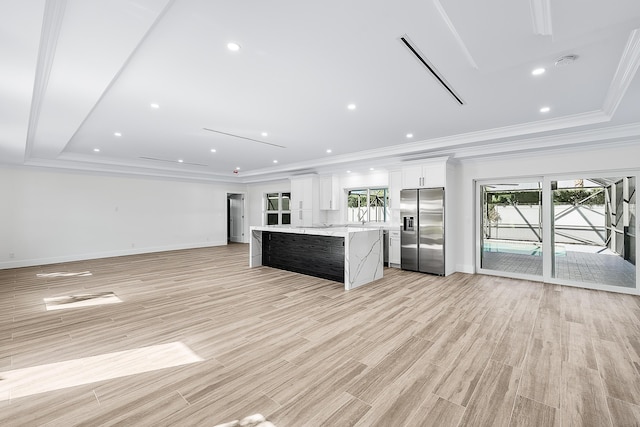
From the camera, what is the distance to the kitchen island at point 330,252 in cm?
485

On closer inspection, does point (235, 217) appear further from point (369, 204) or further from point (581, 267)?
point (581, 267)

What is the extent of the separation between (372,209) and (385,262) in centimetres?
170

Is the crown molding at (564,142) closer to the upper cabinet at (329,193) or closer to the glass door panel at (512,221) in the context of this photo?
the glass door panel at (512,221)

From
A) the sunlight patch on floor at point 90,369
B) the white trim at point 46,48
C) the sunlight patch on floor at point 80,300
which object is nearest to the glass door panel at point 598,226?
the sunlight patch on floor at point 90,369

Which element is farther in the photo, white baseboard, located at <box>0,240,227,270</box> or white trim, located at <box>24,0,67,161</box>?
white baseboard, located at <box>0,240,227,270</box>

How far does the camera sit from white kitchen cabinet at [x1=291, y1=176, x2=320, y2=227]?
8508mm

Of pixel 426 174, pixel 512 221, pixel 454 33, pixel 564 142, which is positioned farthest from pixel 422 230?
pixel 454 33

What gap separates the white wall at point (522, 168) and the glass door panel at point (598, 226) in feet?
0.92

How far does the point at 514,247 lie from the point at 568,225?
2.11 meters

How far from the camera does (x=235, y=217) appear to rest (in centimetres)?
1248

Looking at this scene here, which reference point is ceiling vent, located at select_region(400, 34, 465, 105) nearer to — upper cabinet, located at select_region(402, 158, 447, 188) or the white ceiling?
the white ceiling

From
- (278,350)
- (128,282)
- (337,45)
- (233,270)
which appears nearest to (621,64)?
(337,45)

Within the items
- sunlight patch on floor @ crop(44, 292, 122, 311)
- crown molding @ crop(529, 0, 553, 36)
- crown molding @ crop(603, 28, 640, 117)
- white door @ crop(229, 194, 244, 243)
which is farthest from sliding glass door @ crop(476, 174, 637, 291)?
white door @ crop(229, 194, 244, 243)

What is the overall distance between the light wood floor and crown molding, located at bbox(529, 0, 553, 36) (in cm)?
269
